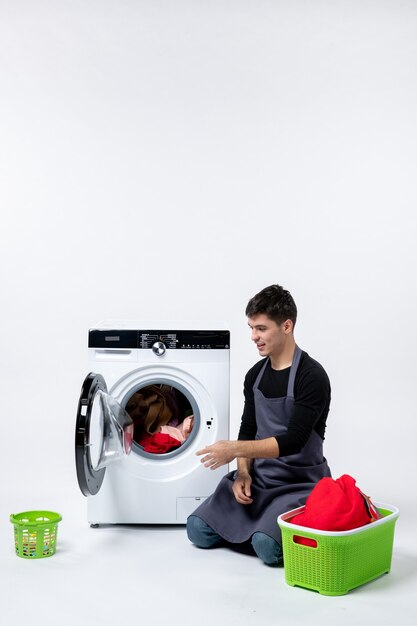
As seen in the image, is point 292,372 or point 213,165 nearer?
point 292,372

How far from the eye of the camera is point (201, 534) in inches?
156

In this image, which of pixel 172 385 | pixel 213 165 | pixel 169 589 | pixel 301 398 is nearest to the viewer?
pixel 169 589

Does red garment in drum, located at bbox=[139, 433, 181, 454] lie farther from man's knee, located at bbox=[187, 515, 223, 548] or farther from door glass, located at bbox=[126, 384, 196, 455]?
man's knee, located at bbox=[187, 515, 223, 548]

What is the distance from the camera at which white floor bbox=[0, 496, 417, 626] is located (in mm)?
3232

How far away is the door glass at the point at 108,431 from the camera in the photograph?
404 cm

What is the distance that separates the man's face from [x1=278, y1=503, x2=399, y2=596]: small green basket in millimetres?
743

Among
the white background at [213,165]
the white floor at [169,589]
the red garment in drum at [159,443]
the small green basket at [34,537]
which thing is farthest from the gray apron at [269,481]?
the white background at [213,165]

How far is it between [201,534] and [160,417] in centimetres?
73

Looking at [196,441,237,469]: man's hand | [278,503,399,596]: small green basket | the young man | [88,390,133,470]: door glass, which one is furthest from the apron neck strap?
[88,390,133,470]: door glass

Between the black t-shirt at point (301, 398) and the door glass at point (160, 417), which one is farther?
the door glass at point (160, 417)

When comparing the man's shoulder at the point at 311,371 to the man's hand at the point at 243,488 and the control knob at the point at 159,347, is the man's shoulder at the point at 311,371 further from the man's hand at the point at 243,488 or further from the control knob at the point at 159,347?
the control knob at the point at 159,347

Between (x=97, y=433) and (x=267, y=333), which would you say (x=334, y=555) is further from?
(x=97, y=433)

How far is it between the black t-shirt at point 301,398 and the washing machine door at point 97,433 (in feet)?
1.89

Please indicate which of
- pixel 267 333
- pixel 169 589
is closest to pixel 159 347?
pixel 267 333
